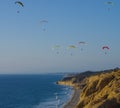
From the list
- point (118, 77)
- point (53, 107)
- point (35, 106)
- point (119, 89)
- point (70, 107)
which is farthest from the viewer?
point (35, 106)

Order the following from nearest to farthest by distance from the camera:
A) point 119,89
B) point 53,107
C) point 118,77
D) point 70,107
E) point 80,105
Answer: point 119,89
point 80,105
point 118,77
point 70,107
point 53,107

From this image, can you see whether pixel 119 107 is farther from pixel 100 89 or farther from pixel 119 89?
pixel 100 89

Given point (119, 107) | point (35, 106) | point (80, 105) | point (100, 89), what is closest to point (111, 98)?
point (119, 107)

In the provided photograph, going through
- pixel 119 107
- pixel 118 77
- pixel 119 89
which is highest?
pixel 118 77

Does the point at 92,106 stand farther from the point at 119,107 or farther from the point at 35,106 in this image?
the point at 35,106

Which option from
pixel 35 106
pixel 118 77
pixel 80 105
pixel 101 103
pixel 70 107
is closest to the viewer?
pixel 101 103

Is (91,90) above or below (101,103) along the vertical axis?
above

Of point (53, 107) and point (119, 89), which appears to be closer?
point (119, 89)

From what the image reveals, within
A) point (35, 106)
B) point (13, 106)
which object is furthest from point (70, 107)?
point (13, 106)

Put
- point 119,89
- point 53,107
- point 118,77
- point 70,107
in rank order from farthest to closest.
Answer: point 53,107 → point 70,107 → point 118,77 → point 119,89
